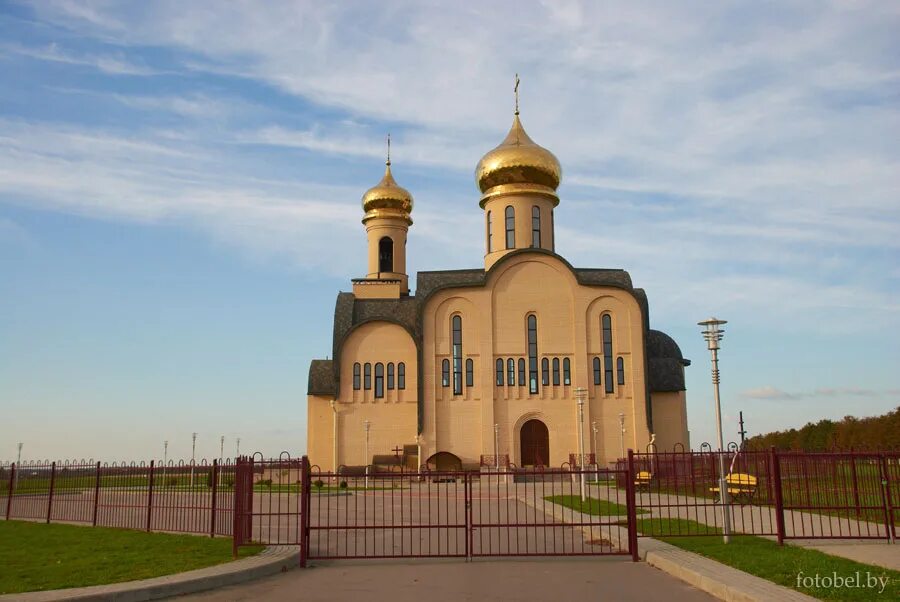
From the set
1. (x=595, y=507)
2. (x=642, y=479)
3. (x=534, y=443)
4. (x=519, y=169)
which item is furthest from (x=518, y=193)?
(x=595, y=507)

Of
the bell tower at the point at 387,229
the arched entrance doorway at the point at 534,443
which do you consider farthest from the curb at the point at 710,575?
the bell tower at the point at 387,229

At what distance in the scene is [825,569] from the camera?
885 cm

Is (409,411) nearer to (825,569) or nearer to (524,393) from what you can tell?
(524,393)

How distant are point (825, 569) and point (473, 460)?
2523 cm

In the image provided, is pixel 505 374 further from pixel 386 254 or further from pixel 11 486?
pixel 11 486

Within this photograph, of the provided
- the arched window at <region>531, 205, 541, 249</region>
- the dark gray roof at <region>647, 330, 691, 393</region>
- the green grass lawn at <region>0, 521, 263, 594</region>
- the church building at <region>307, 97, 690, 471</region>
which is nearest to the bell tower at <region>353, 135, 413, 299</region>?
the church building at <region>307, 97, 690, 471</region>

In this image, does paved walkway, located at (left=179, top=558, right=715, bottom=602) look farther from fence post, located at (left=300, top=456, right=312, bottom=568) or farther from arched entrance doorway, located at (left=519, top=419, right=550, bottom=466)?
arched entrance doorway, located at (left=519, top=419, right=550, bottom=466)

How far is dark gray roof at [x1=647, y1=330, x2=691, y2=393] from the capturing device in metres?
35.2

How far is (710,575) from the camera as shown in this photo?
28.8 ft

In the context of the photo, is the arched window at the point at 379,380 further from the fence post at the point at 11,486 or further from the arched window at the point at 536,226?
the fence post at the point at 11,486

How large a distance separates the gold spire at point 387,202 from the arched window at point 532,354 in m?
10.8

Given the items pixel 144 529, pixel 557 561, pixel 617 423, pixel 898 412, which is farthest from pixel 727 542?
pixel 898 412

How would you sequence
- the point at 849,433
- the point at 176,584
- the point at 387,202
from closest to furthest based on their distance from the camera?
the point at 176,584, the point at 387,202, the point at 849,433

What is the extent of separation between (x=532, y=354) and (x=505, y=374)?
4.69ft
